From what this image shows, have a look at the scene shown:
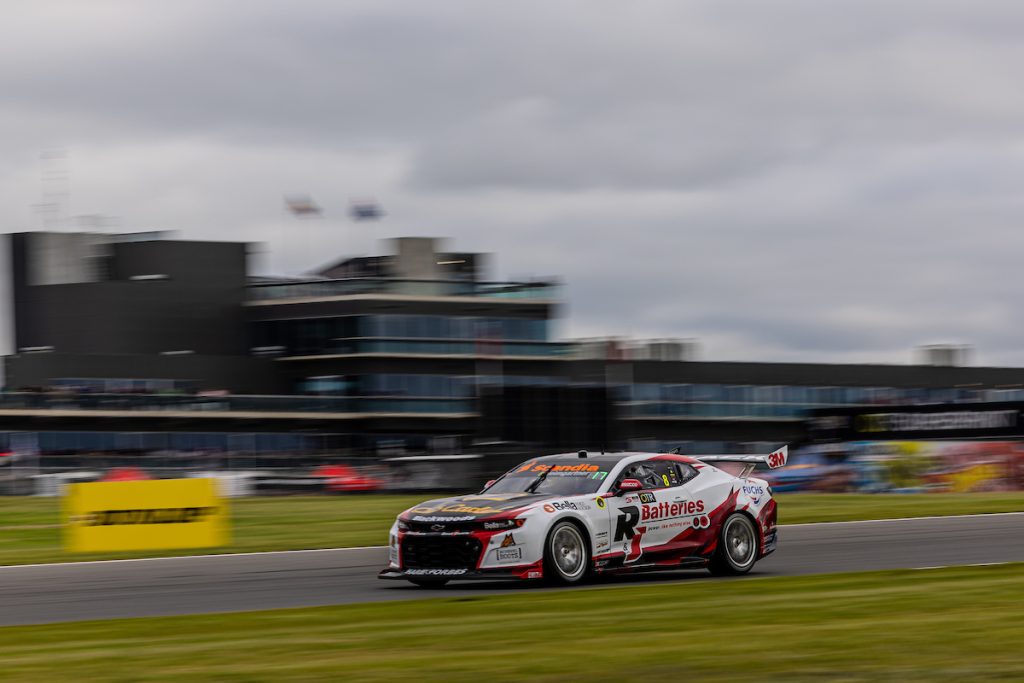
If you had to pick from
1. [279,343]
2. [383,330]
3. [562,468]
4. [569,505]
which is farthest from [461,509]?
[279,343]

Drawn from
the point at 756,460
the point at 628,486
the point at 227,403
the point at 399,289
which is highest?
the point at 399,289

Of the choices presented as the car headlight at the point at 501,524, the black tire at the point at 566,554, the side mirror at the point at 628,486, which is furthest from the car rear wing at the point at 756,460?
the car headlight at the point at 501,524

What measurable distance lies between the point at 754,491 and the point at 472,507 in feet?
11.1

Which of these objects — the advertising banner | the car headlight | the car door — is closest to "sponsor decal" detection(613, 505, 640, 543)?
the car door

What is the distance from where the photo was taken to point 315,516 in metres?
31.1

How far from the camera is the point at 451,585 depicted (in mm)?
14906

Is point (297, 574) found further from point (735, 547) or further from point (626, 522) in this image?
point (735, 547)

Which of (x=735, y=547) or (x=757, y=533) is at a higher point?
(x=757, y=533)

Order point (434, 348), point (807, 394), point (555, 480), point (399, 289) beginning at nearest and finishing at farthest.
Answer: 1. point (555, 480)
2. point (399, 289)
3. point (434, 348)
4. point (807, 394)

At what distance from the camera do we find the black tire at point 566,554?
14.0 meters

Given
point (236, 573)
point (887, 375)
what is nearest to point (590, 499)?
point (236, 573)

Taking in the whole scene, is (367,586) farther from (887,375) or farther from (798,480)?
(887,375)

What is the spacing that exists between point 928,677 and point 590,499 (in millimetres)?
6790

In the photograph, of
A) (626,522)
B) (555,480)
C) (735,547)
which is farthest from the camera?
(735,547)
